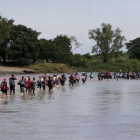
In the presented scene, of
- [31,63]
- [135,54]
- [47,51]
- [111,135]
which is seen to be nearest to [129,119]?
[111,135]

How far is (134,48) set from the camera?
6791 inches

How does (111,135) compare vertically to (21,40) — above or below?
below

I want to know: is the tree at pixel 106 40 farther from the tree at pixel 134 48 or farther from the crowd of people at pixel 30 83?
the crowd of people at pixel 30 83

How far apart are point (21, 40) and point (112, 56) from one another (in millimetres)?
34298

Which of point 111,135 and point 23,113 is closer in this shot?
point 111,135

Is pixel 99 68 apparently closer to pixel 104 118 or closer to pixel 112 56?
pixel 112 56

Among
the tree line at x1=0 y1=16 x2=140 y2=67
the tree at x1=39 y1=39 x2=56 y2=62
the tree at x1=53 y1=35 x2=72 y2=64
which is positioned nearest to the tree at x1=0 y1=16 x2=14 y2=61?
the tree line at x1=0 y1=16 x2=140 y2=67

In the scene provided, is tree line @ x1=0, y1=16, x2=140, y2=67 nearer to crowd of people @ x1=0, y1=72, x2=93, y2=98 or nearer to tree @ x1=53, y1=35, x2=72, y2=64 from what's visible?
tree @ x1=53, y1=35, x2=72, y2=64

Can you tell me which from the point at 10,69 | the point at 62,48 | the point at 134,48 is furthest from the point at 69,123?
the point at 134,48

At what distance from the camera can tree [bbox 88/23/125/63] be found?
131625 mm

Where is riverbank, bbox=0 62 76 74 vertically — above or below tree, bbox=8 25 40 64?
below

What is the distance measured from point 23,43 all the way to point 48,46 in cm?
2048

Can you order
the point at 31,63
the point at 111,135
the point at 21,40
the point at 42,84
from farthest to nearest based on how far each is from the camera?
the point at 31,63
the point at 21,40
the point at 42,84
the point at 111,135

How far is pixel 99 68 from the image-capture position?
443 feet
